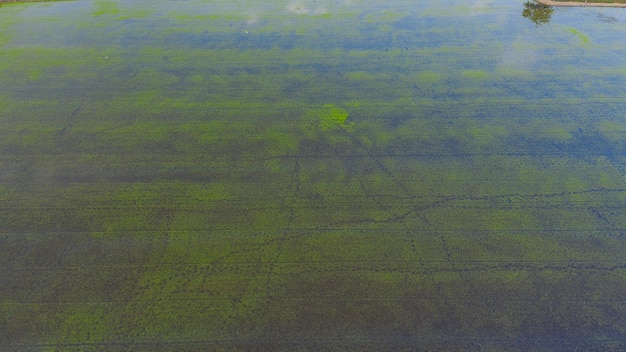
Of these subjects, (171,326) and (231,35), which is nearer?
(171,326)

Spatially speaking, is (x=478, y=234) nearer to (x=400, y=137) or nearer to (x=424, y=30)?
(x=400, y=137)

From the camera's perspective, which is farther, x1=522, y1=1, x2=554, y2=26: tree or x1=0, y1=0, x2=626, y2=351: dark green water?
x1=522, y1=1, x2=554, y2=26: tree

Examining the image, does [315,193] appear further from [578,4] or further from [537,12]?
[578,4]

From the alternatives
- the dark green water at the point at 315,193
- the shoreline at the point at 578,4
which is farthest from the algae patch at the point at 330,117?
the shoreline at the point at 578,4

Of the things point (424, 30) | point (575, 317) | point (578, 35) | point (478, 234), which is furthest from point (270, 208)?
point (578, 35)

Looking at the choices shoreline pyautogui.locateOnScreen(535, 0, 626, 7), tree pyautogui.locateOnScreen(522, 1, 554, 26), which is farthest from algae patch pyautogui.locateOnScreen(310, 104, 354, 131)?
shoreline pyautogui.locateOnScreen(535, 0, 626, 7)

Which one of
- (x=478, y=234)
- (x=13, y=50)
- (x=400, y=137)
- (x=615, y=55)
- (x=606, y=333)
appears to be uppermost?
(x=13, y=50)

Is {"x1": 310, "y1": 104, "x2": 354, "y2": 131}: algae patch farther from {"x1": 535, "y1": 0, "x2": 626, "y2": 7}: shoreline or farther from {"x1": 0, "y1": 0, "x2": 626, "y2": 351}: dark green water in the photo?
{"x1": 535, "y1": 0, "x2": 626, "y2": 7}: shoreline

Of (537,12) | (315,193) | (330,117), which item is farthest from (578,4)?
(315,193)
